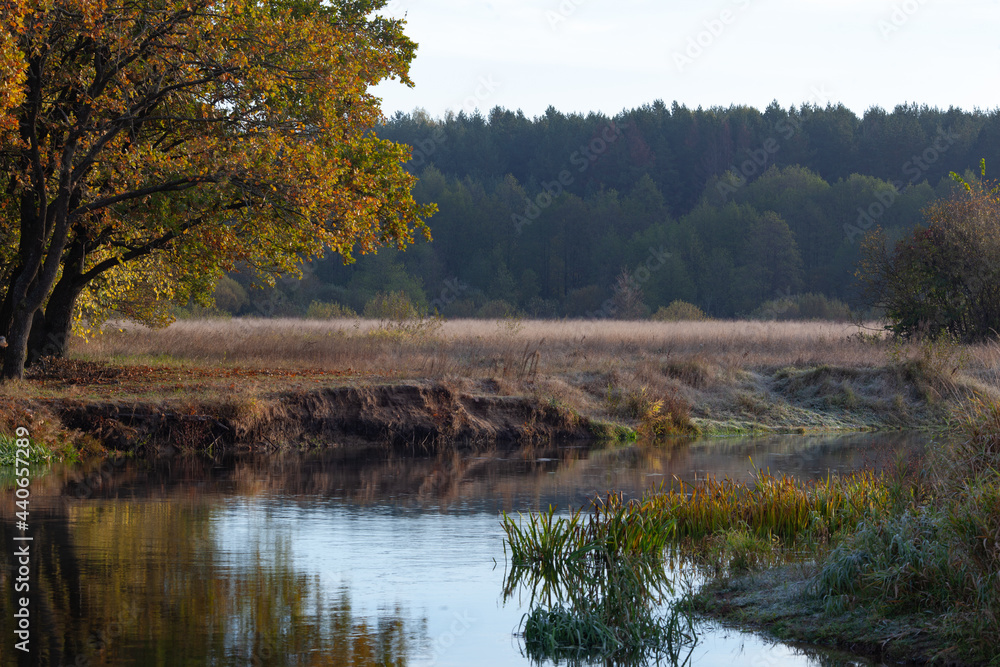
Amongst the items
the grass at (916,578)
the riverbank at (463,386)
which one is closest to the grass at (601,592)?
A: the grass at (916,578)

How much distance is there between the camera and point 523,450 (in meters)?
22.9

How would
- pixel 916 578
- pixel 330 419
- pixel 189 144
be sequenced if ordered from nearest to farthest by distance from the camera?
pixel 916 578
pixel 189 144
pixel 330 419

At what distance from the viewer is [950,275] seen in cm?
3388

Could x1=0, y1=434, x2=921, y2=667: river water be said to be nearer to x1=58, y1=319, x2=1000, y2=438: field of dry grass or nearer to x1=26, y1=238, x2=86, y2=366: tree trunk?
x1=26, y1=238, x2=86, y2=366: tree trunk

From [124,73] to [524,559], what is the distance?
13888mm

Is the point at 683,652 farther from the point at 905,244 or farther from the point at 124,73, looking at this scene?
the point at 905,244

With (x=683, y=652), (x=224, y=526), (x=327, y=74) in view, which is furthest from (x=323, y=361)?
(x=683, y=652)

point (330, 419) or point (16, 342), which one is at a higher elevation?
point (16, 342)

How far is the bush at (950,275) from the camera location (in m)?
33.4

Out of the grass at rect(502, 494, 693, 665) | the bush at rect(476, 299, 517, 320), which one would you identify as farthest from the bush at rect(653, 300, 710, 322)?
the grass at rect(502, 494, 693, 665)

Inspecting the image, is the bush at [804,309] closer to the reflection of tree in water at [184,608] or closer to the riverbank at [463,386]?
the riverbank at [463,386]

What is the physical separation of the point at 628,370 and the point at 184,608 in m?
20.9

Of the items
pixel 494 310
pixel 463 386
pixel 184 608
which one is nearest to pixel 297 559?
pixel 184 608

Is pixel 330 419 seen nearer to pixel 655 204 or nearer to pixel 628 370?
pixel 628 370
